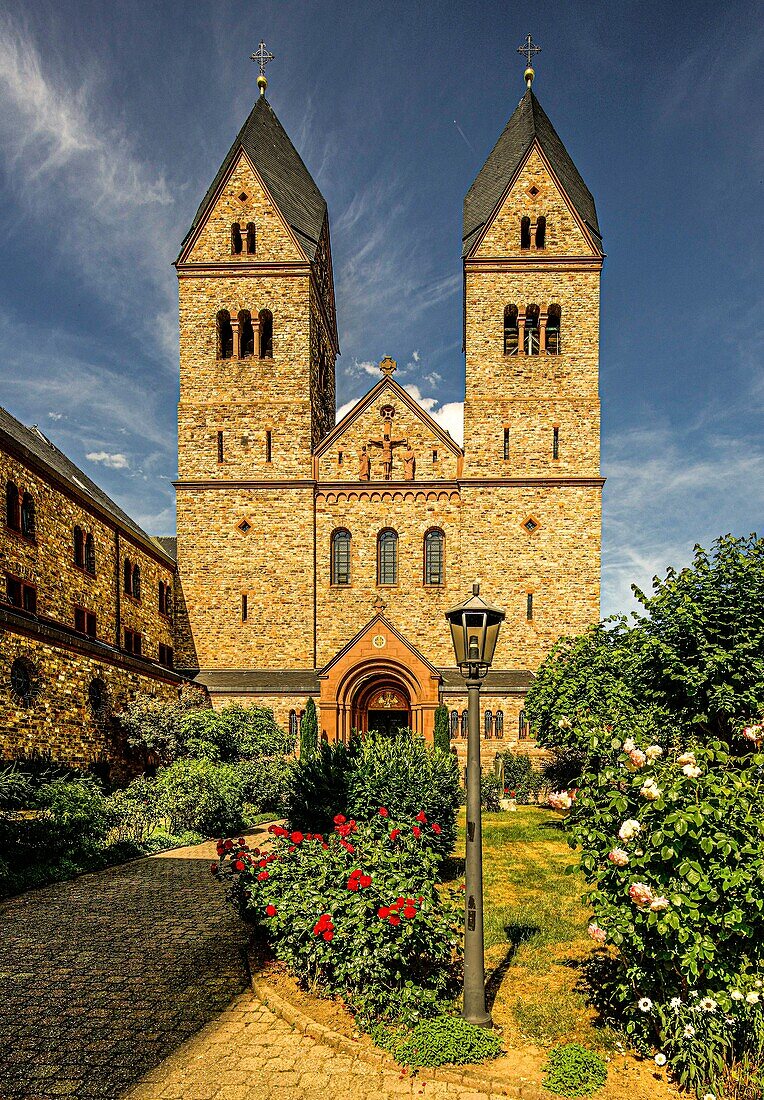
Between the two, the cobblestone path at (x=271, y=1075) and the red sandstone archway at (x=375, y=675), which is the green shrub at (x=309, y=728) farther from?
the cobblestone path at (x=271, y=1075)

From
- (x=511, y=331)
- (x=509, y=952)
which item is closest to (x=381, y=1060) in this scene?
(x=509, y=952)

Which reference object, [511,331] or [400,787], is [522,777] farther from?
[511,331]

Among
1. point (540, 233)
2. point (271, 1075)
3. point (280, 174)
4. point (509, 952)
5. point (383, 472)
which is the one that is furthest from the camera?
point (280, 174)

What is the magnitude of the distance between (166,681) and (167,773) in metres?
6.45

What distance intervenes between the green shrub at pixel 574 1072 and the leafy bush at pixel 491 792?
16306 millimetres

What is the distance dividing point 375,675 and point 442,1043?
2055 centimetres

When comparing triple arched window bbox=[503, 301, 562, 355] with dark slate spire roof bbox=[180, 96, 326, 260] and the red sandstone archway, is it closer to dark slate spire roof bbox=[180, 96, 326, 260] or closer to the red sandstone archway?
dark slate spire roof bbox=[180, 96, 326, 260]

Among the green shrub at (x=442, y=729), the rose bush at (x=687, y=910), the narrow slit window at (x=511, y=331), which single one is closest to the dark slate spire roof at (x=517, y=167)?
the narrow slit window at (x=511, y=331)

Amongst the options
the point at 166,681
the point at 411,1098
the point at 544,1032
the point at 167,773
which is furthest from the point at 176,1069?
the point at 166,681

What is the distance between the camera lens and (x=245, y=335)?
30469 mm

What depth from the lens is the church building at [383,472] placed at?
27.8 metres

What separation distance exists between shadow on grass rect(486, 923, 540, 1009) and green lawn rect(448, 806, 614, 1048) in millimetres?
11

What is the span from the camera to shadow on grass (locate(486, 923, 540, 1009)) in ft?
24.0

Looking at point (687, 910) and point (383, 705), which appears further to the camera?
point (383, 705)
